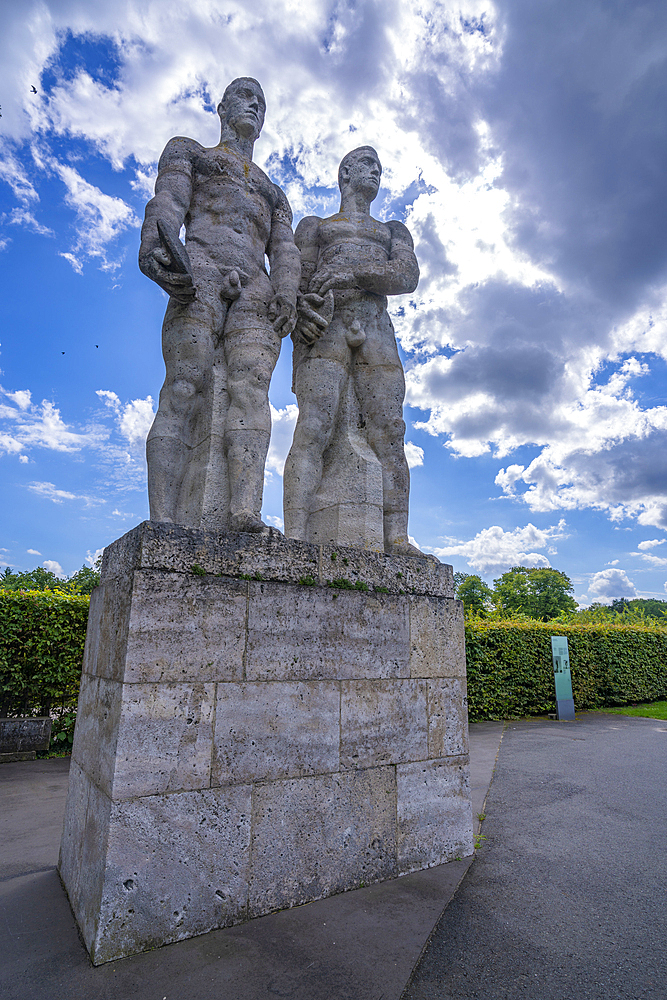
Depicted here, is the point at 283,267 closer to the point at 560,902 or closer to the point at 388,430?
the point at 388,430

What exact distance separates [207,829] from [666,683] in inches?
664

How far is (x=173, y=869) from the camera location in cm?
225

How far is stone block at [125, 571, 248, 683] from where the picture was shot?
7.69 feet

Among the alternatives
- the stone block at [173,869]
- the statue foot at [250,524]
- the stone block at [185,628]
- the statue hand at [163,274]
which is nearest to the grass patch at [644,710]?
the statue foot at [250,524]

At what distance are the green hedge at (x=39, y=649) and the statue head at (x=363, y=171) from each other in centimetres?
529

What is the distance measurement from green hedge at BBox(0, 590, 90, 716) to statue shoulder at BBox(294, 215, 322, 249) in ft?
15.2

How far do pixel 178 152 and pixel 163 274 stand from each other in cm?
110

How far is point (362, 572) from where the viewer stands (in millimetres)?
3115

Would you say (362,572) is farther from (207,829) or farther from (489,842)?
(489,842)

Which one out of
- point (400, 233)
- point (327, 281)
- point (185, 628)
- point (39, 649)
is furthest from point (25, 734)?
point (400, 233)

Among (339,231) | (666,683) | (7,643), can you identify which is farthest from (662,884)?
(666,683)

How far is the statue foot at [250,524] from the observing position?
3.06m

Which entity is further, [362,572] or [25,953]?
[362,572]

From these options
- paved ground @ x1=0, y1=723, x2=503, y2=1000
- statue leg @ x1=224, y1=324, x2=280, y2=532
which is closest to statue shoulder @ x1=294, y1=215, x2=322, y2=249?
statue leg @ x1=224, y1=324, x2=280, y2=532
